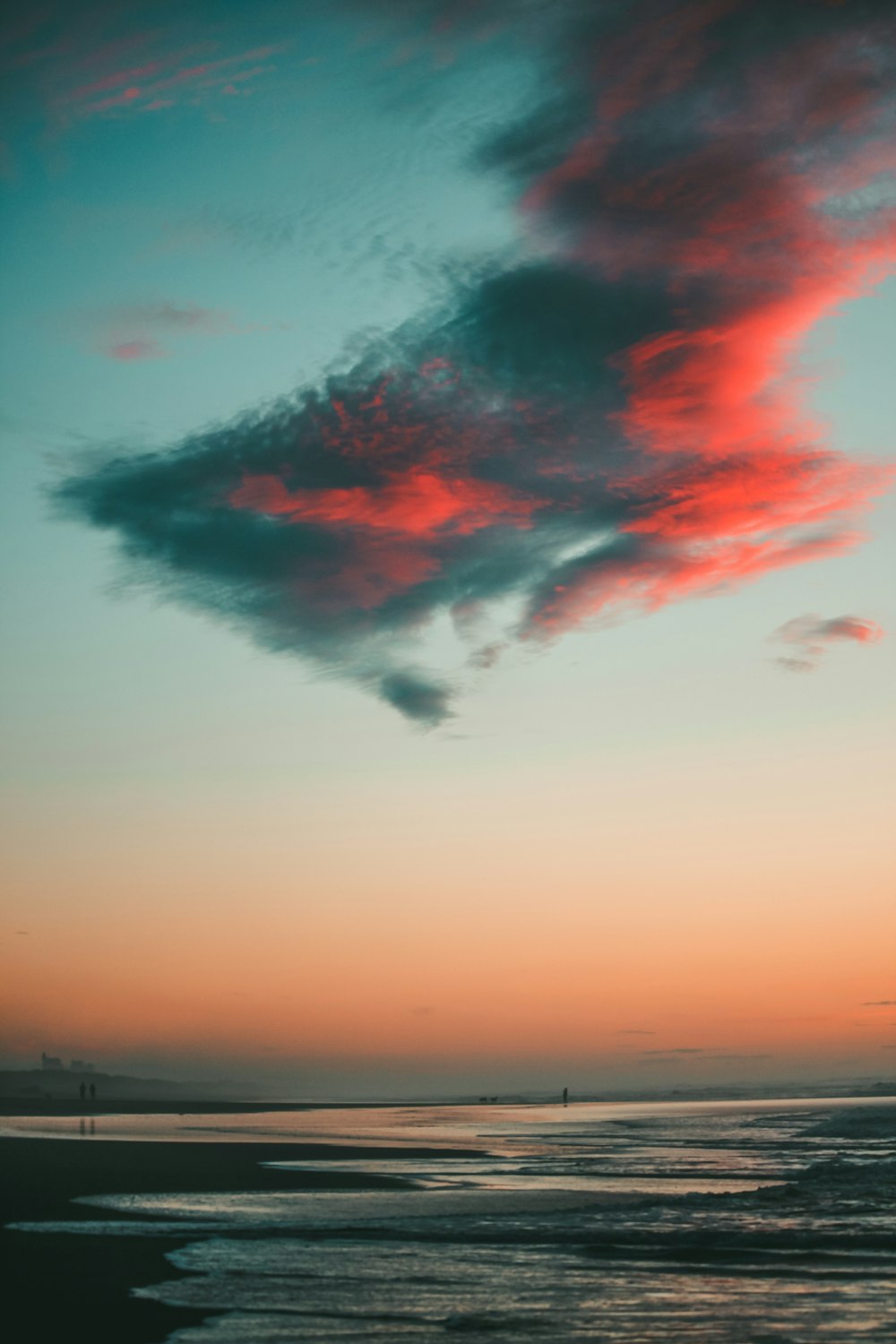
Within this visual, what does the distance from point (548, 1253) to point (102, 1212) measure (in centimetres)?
1030

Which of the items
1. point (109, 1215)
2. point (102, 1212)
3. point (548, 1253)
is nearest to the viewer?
point (548, 1253)

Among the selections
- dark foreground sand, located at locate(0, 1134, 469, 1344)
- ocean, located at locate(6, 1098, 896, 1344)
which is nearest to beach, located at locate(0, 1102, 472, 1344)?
dark foreground sand, located at locate(0, 1134, 469, 1344)

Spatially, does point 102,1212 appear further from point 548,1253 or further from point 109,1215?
point 548,1253

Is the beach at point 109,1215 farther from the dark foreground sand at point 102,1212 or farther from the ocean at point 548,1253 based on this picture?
the ocean at point 548,1253

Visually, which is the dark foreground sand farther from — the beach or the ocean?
the ocean

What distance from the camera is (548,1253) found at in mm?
18672

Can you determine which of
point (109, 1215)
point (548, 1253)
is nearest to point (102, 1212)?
point (109, 1215)

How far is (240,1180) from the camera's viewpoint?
31375 millimetres

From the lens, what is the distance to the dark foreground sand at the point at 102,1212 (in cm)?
1352

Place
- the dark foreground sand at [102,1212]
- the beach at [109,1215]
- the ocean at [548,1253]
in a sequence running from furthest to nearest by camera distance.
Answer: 1. the beach at [109,1215]
2. the dark foreground sand at [102,1212]
3. the ocean at [548,1253]

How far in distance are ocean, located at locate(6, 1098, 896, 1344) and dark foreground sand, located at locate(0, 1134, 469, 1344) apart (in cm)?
58

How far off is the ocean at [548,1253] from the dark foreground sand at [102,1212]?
1.89 feet

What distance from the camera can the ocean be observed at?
13312 millimetres

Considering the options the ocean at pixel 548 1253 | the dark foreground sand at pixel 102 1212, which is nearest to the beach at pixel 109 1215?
the dark foreground sand at pixel 102 1212
